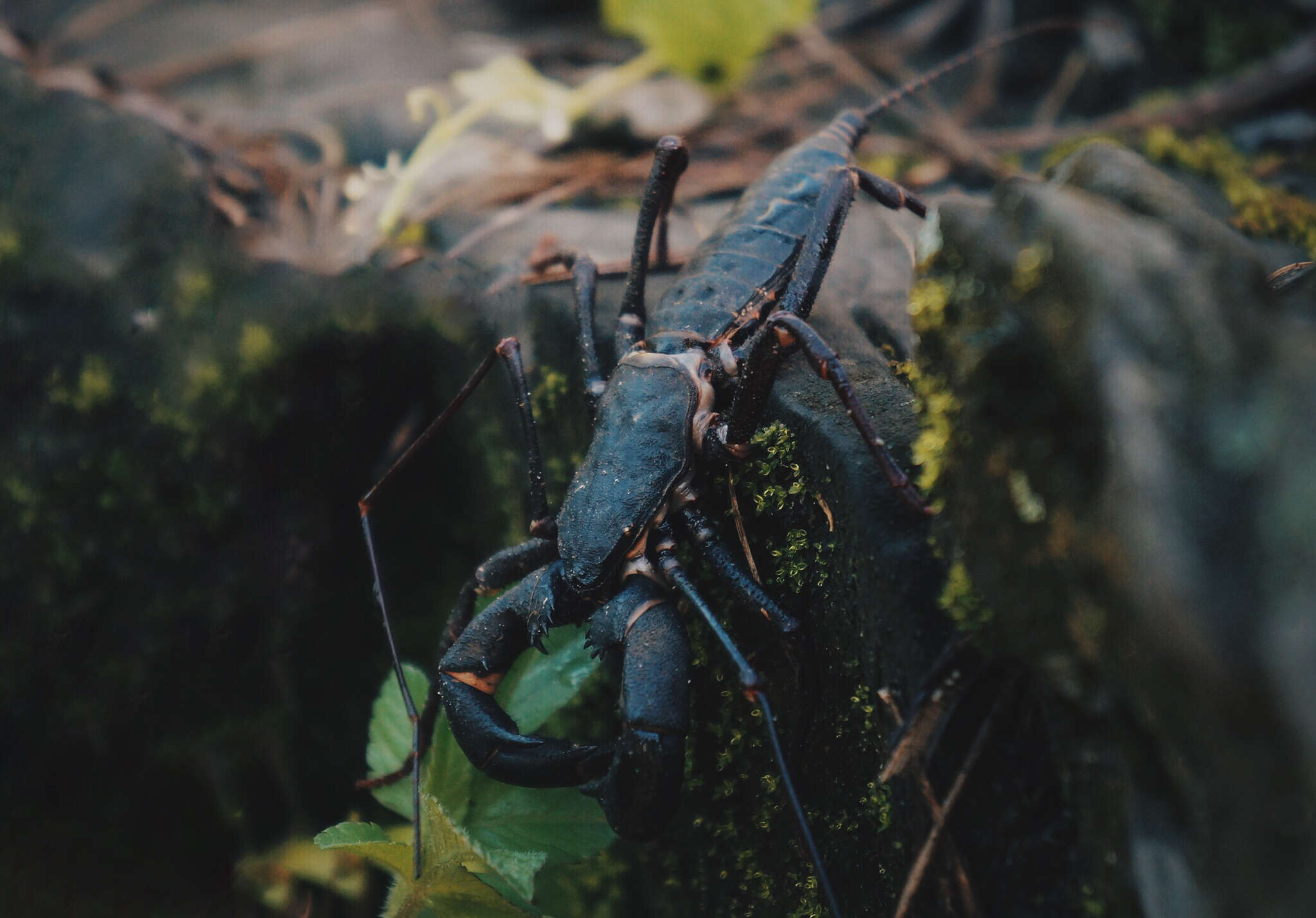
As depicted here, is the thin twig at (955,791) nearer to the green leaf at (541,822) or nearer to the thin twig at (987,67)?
the green leaf at (541,822)

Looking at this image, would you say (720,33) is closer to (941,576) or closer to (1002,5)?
(1002,5)

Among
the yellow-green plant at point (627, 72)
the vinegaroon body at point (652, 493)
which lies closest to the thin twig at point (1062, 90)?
the yellow-green plant at point (627, 72)

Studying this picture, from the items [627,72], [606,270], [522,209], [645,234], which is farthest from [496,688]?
[627,72]

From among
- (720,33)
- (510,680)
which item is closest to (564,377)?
(510,680)

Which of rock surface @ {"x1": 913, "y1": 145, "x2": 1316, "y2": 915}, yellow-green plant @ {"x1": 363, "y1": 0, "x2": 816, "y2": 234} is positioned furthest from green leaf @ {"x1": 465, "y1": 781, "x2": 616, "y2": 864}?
yellow-green plant @ {"x1": 363, "y1": 0, "x2": 816, "y2": 234}

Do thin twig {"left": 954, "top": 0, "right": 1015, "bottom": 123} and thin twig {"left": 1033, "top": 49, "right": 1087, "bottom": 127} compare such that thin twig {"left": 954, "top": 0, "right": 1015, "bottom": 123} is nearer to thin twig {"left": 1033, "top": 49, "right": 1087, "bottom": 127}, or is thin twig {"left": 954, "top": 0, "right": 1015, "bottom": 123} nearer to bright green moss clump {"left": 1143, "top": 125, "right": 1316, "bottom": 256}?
thin twig {"left": 1033, "top": 49, "right": 1087, "bottom": 127}

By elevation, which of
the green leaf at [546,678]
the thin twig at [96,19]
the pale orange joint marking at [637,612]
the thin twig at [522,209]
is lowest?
the green leaf at [546,678]

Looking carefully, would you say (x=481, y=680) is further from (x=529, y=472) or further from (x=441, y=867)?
(x=529, y=472)
